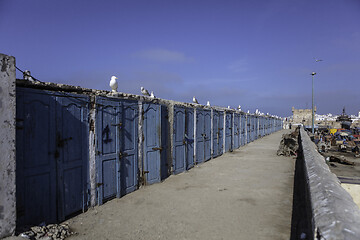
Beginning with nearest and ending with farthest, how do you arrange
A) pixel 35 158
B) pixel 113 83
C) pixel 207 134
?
pixel 35 158 < pixel 113 83 < pixel 207 134

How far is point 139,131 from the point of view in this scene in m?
7.04

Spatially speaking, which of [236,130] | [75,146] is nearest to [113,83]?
[75,146]

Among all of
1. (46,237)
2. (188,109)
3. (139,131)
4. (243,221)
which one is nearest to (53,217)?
(46,237)

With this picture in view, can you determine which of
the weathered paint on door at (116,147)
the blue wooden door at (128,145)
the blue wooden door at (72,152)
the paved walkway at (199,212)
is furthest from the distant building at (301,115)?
the blue wooden door at (72,152)

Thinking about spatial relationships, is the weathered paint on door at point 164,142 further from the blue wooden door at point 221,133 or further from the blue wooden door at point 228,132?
the blue wooden door at point 228,132

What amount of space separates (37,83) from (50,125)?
0.84 m

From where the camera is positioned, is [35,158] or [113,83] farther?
[113,83]

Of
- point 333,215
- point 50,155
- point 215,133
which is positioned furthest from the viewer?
point 215,133

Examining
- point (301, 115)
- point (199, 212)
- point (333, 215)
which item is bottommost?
point (199, 212)

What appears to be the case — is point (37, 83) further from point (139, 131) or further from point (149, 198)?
point (149, 198)

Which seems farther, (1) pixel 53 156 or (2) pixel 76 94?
(2) pixel 76 94

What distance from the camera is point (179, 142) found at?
9.31 m

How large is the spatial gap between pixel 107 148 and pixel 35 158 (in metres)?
1.84

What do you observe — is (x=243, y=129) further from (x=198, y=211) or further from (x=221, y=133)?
(x=198, y=211)
